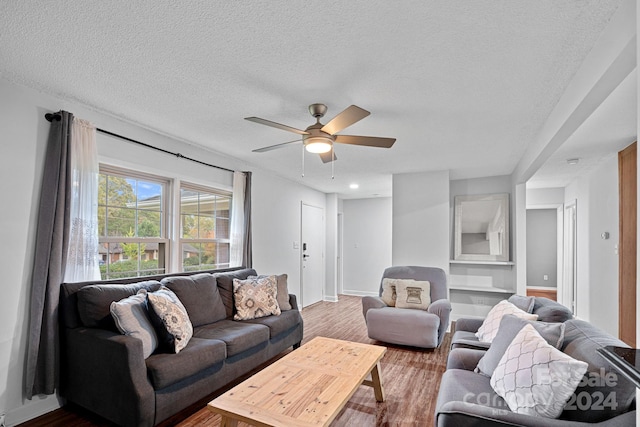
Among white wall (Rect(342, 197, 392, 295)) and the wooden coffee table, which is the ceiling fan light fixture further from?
white wall (Rect(342, 197, 392, 295))

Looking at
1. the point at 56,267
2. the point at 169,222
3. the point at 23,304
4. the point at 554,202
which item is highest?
the point at 554,202

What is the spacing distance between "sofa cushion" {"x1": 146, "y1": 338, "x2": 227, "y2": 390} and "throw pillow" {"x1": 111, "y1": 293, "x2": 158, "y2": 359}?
0.34 ft

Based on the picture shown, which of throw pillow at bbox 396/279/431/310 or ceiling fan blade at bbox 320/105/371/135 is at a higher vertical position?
ceiling fan blade at bbox 320/105/371/135

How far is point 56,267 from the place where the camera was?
2428 millimetres

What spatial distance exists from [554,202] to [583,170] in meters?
1.84

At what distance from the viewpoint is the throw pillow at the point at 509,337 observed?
Result: 6.14 feet

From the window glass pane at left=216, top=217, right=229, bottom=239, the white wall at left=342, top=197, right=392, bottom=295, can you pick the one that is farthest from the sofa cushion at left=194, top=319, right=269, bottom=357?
the white wall at left=342, top=197, right=392, bottom=295

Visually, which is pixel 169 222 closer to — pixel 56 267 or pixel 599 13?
pixel 56 267

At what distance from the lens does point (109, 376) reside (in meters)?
2.17

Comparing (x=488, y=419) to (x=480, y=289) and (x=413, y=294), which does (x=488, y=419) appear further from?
(x=480, y=289)

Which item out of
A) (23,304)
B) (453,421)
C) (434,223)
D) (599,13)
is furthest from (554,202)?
(23,304)

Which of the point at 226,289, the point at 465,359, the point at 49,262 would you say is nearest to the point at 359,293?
the point at 226,289

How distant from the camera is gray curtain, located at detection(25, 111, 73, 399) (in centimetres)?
235

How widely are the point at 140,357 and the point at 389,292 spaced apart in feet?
10.2
